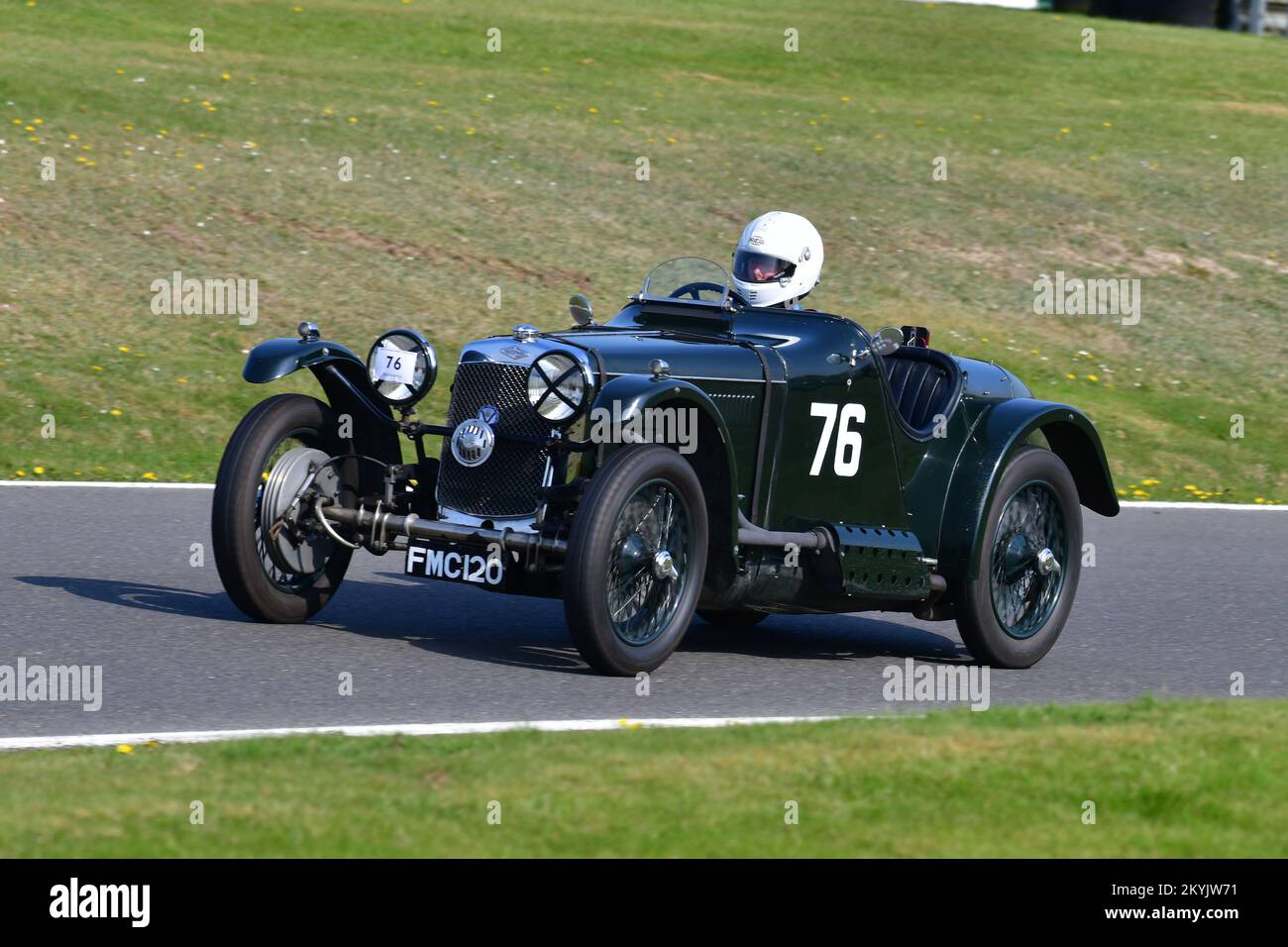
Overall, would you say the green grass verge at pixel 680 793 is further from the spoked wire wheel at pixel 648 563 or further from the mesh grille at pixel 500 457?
the mesh grille at pixel 500 457

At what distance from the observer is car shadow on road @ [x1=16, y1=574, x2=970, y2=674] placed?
8023 mm

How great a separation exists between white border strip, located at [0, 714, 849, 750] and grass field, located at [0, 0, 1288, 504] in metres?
6.72

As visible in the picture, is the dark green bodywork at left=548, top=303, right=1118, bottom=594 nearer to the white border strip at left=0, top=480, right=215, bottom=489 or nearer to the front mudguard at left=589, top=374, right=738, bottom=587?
the front mudguard at left=589, top=374, right=738, bottom=587

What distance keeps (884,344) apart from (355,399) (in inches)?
89.3

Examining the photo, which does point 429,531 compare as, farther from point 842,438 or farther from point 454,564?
point 842,438

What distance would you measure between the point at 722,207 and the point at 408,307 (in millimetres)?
5909

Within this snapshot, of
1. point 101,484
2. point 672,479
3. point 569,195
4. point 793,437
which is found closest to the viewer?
point 672,479

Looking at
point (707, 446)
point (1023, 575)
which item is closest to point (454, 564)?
point (707, 446)

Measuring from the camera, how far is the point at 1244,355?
19.5 m

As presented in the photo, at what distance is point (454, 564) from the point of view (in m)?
7.25

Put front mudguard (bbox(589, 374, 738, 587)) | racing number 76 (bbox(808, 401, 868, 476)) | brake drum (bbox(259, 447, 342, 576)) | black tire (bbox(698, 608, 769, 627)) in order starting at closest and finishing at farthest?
front mudguard (bbox(589, 374, 738, 587)) < brake drum (bbox(259, 447, 342, 576)) < racing number 76 (bbox(808, 401, 868, 476)) < black tire (bbox(698, 608, 769, 627))

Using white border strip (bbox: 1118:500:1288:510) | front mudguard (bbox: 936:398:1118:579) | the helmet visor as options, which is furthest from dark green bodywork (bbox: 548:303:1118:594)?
white border strip (bbox: 1118:500:1288:510)

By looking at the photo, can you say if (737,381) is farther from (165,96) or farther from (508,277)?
(165,96)
